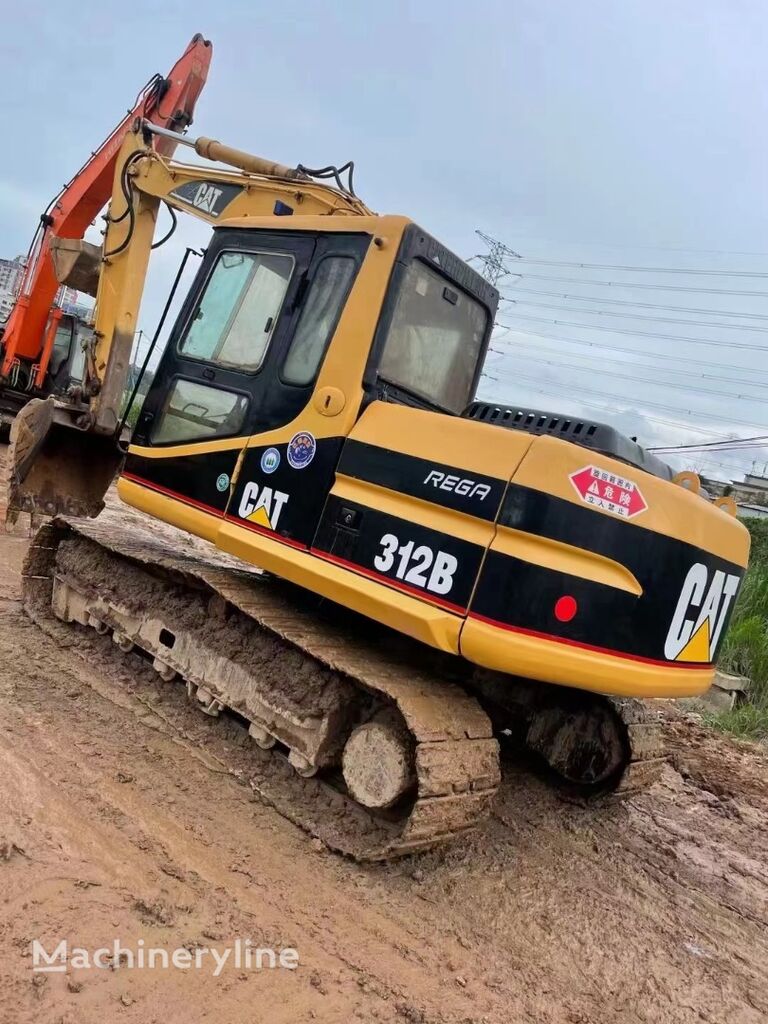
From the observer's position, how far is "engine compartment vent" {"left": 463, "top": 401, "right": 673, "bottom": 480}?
3.54m

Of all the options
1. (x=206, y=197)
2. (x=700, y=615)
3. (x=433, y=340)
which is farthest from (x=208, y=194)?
(x=700, y=615)

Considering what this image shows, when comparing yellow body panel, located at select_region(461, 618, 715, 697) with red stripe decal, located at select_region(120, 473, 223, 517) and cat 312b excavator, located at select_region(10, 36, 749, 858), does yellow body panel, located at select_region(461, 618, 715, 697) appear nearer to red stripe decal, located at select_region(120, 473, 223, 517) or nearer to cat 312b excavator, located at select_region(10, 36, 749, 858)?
cat 312b excavator, located at select_region(10, 36, 749, 858)

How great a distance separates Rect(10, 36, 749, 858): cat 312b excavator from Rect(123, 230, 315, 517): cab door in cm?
2

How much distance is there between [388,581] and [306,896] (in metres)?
1.26

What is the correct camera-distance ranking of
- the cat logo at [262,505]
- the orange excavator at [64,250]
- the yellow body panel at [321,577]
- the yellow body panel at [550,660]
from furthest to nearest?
the orange excavator at [64,250], the cat logo at [262,505], the yellow body panel at [321,577], the yellow body panel at [550,660]

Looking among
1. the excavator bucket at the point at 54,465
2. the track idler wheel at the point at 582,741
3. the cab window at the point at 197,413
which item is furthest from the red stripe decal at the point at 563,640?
the excavator bucket at the point at 54,465

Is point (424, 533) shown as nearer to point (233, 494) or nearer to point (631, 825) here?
point (233, 494)

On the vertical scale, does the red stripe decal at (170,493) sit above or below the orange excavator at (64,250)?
below

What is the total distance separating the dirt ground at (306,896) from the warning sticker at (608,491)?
1719mm

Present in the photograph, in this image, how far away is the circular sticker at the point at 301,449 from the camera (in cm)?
380

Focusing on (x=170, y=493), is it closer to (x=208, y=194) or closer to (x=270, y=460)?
(x=270, y=460)

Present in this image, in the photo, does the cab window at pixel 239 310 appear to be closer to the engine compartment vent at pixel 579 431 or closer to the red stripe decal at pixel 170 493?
the red stripe decal at pixel 170 493

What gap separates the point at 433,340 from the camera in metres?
4.21

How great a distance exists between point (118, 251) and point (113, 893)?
13.7 feet
